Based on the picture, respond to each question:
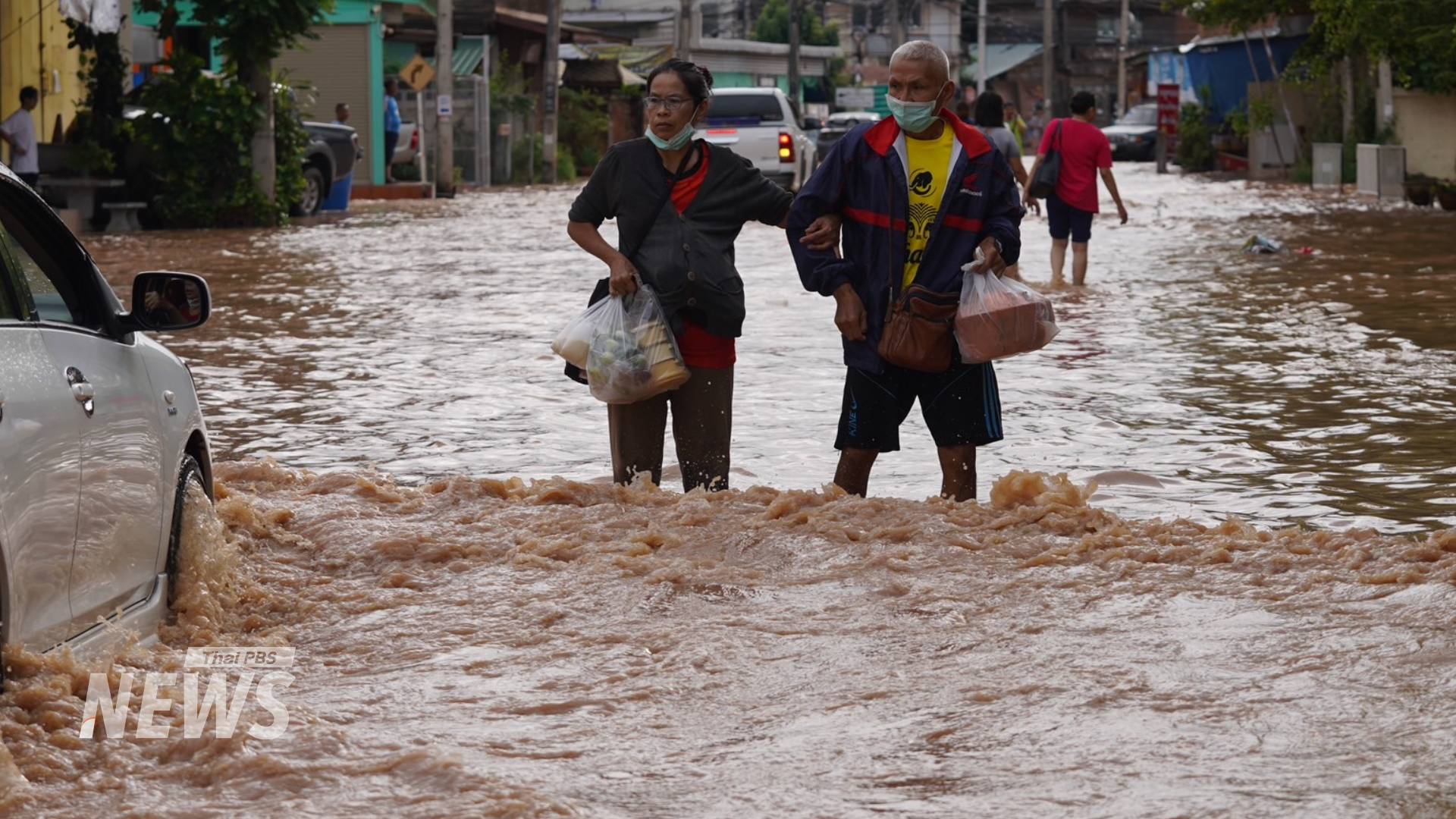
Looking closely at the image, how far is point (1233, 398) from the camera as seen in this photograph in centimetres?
1082

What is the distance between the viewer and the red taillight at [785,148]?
30625mm

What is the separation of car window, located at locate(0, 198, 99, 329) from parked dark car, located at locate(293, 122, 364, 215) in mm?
24647

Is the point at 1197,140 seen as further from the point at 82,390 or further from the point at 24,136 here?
the point at 82,390

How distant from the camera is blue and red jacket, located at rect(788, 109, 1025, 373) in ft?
22.8

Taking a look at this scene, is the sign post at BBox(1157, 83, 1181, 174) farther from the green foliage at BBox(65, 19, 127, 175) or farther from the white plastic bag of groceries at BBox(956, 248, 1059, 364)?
the white plastic bag of groceries at BBox(956, 248, 1059, 364)

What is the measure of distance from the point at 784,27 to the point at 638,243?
83.1 metres

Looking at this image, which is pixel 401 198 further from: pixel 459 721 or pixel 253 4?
pixel 459 721

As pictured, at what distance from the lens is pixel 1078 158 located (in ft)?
54.3

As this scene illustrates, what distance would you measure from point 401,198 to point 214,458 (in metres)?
28.7

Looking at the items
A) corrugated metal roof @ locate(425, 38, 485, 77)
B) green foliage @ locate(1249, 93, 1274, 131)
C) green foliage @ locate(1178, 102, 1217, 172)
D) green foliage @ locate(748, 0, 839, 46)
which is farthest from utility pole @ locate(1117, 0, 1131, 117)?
corrugated metal roof @ locate(425, 38, 485, 77)

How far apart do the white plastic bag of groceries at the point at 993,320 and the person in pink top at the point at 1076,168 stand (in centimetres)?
961

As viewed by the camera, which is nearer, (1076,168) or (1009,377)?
(1009,377)

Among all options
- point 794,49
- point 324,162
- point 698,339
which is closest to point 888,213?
point 698,339

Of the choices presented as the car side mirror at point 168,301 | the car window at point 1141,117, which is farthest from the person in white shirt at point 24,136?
the car window at point 1141,117
